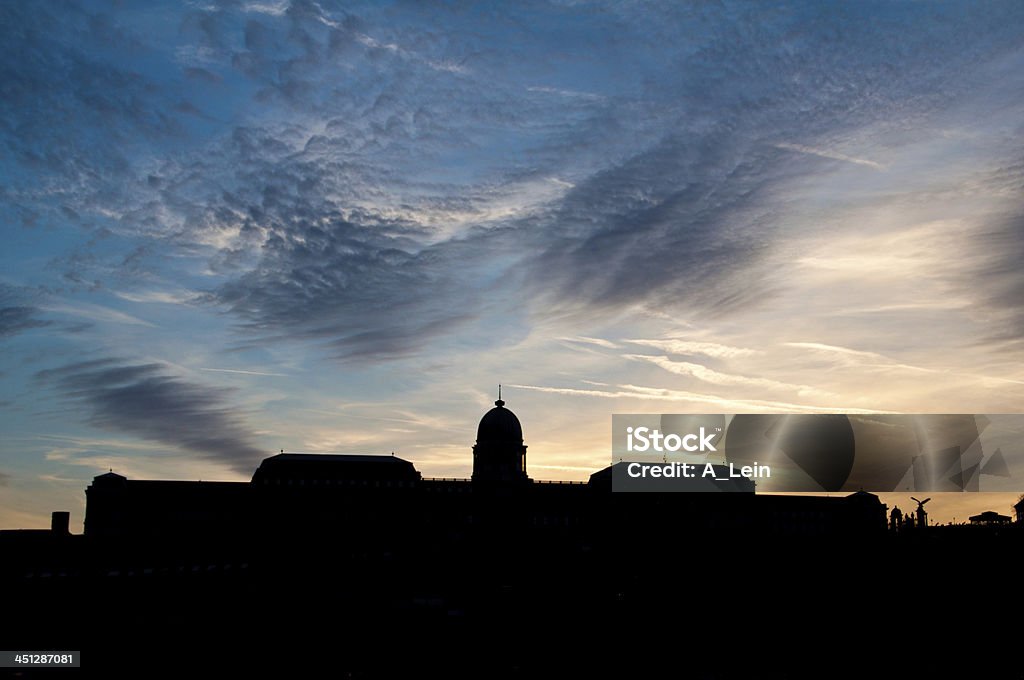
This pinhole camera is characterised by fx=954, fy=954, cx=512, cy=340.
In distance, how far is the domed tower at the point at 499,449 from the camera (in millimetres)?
150500

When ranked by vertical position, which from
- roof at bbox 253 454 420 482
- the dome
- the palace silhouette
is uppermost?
the dome

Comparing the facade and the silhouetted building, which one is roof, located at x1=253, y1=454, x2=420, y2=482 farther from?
the silhouetted building

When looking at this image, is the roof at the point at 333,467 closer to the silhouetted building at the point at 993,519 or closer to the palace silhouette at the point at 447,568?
the palace silhouette at the point at 447,568

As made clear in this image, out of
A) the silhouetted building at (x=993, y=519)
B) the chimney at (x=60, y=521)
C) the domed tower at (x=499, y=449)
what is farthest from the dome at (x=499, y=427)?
the silhouetted building at (x=993, y=519)

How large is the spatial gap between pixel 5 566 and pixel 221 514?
4625cm

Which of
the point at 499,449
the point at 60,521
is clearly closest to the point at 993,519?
the point at 499,449

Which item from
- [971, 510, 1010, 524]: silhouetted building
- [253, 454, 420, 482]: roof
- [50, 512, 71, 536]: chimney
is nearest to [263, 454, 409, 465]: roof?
[253, 454, 420, 482]: roof

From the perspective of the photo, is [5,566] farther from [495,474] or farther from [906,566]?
[906,566]

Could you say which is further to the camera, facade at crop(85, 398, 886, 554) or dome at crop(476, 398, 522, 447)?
dome at crop(476, 398, 522, 447)

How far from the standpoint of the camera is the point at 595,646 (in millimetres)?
91562

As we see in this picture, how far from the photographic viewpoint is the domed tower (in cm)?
15050

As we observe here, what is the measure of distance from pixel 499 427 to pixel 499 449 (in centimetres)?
347

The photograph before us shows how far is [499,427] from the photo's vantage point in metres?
151

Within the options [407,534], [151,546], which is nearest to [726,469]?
[407,534]
